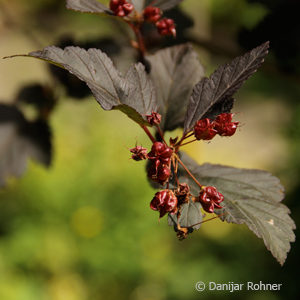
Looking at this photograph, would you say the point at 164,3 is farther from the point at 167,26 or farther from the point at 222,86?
the point at 222,86

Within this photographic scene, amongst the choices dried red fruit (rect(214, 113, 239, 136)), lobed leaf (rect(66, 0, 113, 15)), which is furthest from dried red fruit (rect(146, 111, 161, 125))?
lobed leaf (rect(66, 0, 113, 15))

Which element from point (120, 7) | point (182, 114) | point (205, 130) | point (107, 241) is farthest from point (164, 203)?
point (107, 241)

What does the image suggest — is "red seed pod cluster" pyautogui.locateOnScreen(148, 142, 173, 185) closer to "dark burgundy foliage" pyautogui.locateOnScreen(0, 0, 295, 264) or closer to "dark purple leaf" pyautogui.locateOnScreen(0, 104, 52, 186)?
"dark burgundy foliage" pyautogui.locateOnScreen(0, 0, 295, 264)

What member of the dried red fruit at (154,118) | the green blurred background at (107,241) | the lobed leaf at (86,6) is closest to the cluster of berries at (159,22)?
the lobed leaf at (86,6)

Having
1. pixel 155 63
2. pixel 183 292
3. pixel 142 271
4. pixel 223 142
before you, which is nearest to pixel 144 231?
pixel 142 271

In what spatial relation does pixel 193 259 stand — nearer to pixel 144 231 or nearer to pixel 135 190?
pixel 144 231
